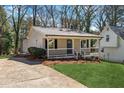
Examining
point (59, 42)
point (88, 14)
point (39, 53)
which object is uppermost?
point (88, 14)

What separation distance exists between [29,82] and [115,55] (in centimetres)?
2492

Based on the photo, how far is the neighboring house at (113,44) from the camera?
3709 cm

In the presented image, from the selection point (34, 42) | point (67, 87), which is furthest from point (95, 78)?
point (34, 42)

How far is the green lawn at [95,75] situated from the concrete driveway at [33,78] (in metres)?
0.70

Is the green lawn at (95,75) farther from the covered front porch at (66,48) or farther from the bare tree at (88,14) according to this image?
the bare tree at (88,14)

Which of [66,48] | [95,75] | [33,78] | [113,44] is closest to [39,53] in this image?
[66,48]

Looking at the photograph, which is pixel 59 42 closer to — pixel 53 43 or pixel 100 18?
pixel 53 43

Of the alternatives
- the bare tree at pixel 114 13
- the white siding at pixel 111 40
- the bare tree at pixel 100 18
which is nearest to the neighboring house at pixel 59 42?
the white siding at pixel 111 40

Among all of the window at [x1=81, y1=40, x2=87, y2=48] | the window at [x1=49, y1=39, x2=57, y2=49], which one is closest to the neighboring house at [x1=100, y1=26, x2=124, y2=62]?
the window at [x1=81, y1=40, x2=87, y2=48]

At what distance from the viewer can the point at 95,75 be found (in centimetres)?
1822

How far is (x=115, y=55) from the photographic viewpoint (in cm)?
3822

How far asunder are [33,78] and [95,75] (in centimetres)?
458

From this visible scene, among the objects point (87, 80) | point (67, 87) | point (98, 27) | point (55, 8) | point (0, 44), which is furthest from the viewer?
point (98, 27)

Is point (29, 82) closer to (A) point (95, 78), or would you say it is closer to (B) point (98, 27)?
(A) point (95, 78)
